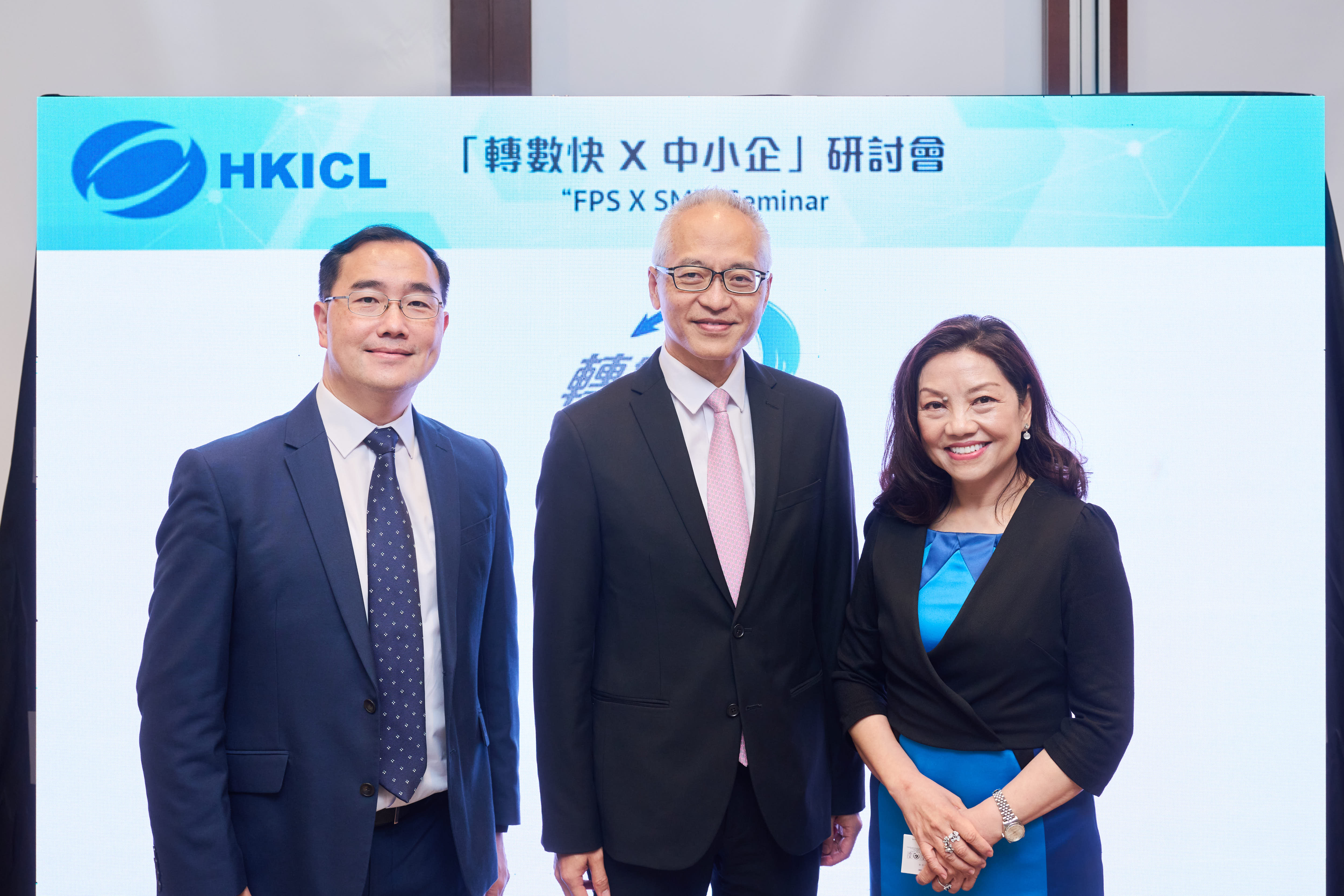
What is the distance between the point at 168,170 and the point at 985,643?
2.35m

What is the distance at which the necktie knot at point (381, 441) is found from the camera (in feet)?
6.02

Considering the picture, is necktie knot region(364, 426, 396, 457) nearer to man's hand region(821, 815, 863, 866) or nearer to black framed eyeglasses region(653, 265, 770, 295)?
black framed eyeglasses region(653, 265, 770, 295)

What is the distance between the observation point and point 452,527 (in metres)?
1.85

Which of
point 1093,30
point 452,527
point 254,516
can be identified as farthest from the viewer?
point 1093,30

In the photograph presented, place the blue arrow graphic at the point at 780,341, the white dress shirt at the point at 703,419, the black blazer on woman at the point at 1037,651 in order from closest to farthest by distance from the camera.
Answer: the black blazer on woman at the point at 1037,651, the white dress shirt at the point at 703,419, the blue arrow graphic at the point at 780,341

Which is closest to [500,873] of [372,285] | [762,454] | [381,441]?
[381,441]

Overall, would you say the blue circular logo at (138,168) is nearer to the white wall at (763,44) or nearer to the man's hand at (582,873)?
the white wall at (763,44)

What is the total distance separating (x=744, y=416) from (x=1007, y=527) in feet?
1.82

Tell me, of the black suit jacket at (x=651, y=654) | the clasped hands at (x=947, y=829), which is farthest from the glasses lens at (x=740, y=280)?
the clasped hands at (x=947, y=829)

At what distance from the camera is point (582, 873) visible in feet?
5.88

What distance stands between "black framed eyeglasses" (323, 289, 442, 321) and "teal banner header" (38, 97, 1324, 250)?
692 millimetres

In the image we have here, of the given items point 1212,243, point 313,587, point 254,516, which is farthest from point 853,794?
point 1212,243

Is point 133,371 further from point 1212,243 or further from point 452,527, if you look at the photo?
point 1212,243

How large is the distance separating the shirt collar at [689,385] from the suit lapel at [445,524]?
0.49 m
